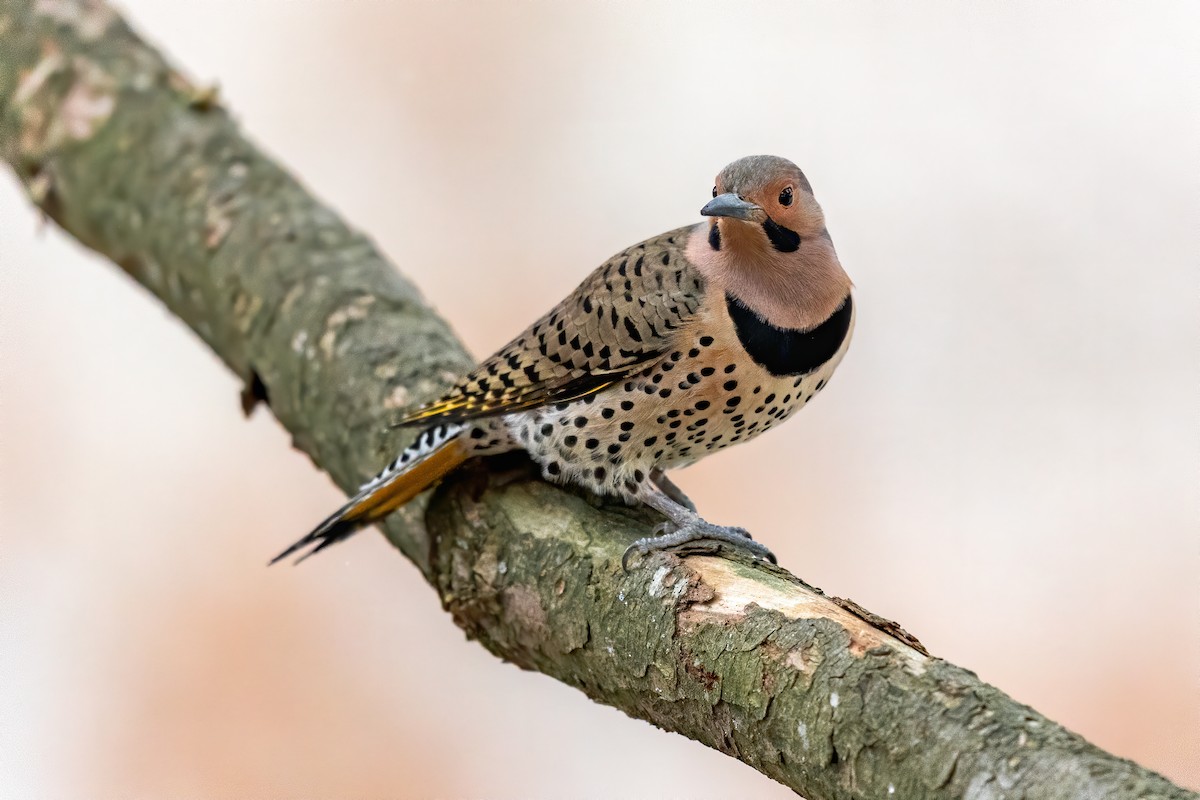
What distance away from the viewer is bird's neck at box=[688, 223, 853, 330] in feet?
8.55

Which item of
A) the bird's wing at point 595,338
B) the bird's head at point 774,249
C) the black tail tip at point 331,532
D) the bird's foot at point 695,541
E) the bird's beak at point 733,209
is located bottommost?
the black tail tip at point 331,532

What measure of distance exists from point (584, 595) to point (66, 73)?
2764 mm

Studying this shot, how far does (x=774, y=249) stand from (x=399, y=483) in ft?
3.38

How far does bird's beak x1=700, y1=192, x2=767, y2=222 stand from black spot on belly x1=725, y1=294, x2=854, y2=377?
0.72 ft

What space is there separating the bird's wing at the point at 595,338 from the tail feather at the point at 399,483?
0.07 meters

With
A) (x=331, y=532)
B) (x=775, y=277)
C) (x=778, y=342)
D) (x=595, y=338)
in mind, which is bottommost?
(x=331, y=532)

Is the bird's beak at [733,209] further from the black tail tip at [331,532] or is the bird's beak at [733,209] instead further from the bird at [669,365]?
the black tail tip at [331,532]

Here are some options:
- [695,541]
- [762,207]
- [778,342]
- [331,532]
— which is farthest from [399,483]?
[762,207]

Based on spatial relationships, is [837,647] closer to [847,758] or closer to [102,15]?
[847,758]

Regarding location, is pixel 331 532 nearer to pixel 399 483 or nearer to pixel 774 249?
pixel 399 483

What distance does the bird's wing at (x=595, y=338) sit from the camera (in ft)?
8.80

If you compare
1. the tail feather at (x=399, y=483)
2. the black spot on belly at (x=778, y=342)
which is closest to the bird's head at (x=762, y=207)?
the black spot on belly at (x=778, y=342)

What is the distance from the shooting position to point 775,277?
2625 millimetres

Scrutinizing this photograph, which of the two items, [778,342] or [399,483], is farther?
A: [399,483]
